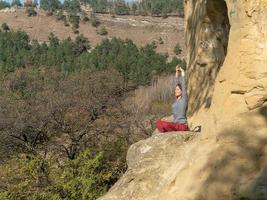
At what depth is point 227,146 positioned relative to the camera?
A: 468 centimetres

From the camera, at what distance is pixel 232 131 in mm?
A: 4777

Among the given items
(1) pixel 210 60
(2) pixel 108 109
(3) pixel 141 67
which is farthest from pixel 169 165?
(3) pixel 141 67

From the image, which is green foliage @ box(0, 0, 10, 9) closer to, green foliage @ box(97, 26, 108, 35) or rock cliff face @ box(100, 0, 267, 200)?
green foliage @ box(97, 26, 108, 35)

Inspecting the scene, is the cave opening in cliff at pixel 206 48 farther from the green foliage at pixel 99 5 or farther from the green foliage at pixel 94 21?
the green foliage at pixel 99 5

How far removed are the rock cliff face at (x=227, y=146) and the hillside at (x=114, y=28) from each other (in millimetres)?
88628

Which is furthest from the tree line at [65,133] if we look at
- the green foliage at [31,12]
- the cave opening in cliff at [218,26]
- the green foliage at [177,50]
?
the green foliage at [31,12]

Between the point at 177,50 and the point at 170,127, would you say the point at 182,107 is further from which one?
the point at 177,50

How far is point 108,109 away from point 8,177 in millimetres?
11959

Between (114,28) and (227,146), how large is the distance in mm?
106225

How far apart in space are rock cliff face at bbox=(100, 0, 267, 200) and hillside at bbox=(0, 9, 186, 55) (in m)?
88.6

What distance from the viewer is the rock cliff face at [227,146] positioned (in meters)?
4.40

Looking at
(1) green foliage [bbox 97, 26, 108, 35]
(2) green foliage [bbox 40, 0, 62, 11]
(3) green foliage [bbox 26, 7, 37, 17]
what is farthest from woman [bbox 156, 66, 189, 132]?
(2) green foliage [bbox 40, 0, 62, 11]

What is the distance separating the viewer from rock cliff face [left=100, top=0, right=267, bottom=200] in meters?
4.40

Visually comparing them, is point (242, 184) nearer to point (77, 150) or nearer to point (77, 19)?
point (77, 150)
